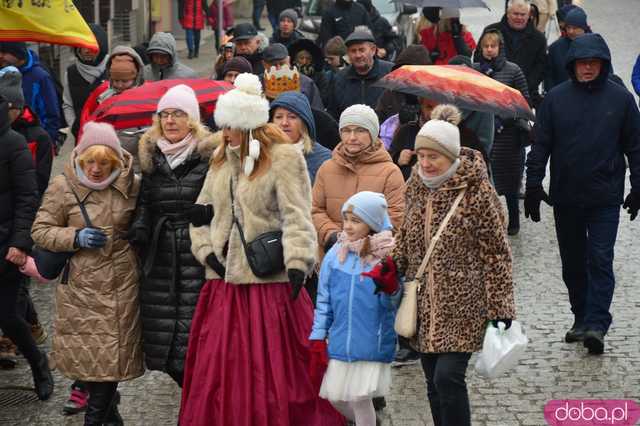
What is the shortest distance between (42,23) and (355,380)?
2781 millimetres

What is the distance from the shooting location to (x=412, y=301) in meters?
6.62

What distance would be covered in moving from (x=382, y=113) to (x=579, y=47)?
224 centimetres

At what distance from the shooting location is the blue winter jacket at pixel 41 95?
37.1 feet

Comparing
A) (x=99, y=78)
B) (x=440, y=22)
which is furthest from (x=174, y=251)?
(x=440, y=22)

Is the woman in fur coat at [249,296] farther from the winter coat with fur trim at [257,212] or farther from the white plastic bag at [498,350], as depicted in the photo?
the white plastic bag at [498,350]

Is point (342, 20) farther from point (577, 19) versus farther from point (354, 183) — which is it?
point (354, 183)

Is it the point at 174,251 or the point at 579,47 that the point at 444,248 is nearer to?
the point at 174,251

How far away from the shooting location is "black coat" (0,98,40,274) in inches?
320

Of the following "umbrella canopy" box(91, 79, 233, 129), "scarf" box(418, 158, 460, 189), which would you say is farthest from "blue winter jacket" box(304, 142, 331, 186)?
"scarf" box(418, 158, 460, 189)

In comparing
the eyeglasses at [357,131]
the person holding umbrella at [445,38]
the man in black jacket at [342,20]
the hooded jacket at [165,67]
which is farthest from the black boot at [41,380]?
the man in black jacket at [342,20]

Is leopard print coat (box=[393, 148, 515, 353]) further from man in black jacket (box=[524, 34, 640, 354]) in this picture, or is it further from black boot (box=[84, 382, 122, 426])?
man in black jacket (box=[524, 34, 640, 354])

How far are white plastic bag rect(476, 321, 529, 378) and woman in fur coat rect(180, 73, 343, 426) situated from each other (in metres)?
1.04

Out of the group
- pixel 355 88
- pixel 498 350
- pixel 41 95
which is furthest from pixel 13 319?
pixel 355 88

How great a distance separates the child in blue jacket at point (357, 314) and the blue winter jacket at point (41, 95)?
494cm
